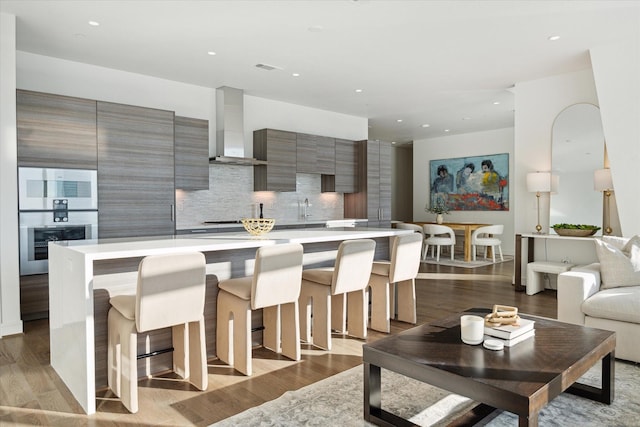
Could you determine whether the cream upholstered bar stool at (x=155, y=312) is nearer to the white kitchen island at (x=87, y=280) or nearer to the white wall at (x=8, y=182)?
the white kitchen island at (x=87, y=280)

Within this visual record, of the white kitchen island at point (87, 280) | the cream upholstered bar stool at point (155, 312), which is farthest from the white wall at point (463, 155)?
the cream upholstered bar stool at point (155, 312)

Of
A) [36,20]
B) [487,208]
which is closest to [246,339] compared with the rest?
[36,20]

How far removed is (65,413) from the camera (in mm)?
2502

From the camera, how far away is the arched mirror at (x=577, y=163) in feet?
18.3

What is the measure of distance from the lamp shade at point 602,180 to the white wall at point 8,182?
20.8 feet

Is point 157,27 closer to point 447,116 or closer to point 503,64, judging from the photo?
point 503,64

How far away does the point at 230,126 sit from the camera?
253 inches

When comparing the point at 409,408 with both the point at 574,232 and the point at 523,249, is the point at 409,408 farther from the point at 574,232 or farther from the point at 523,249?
the point at 523,249

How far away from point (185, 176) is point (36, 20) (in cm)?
236

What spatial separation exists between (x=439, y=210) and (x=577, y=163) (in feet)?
14.4

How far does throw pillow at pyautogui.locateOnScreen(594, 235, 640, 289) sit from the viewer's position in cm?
369

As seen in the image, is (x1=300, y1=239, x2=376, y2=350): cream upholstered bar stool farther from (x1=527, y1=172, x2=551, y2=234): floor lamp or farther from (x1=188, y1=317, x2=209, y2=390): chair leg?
(x1=527, y1=172, x2=551, y2=234): floor lamp

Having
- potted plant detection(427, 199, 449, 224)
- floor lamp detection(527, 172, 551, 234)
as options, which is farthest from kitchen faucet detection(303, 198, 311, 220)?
floor lamp detection(527, 172, 551, 234)

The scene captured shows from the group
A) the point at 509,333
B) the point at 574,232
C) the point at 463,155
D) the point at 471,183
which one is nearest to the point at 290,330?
the point at 509,333
